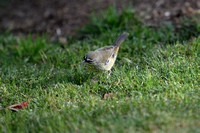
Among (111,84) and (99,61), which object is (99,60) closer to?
(99,61)

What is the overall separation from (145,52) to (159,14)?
2.45 metres

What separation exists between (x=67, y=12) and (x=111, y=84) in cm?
572

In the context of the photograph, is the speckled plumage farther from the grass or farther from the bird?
the grass

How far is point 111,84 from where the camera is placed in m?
5.25

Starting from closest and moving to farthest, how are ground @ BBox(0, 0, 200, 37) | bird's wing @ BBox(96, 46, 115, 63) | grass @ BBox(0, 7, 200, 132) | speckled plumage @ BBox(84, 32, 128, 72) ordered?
grass @ BBox(0, 7, 200, 132)
speckled plumage @ BBox(84, 32, 128, 72)
bird's wing @ BBox(96, 46, 115, 63)
ground @ BBox(0, 0, 200, 37)

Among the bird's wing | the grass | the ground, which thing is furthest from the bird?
the ground

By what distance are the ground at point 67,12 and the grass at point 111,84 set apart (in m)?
0.81

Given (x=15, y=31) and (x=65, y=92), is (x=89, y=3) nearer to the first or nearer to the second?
(x=15, y=31)

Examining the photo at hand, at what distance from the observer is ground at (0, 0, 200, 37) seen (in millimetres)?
8344

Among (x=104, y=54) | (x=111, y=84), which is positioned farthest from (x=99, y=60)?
(x=111, y=84)

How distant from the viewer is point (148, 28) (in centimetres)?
776

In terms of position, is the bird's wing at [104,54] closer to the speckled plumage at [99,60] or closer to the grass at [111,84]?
the speckled plumage at [99,60]

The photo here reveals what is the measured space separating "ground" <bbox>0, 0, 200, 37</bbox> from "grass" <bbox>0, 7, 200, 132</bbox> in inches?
31.9

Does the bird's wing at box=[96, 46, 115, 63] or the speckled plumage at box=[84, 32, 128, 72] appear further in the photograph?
the bird's wing at box=[96, 46, 115, 63]
